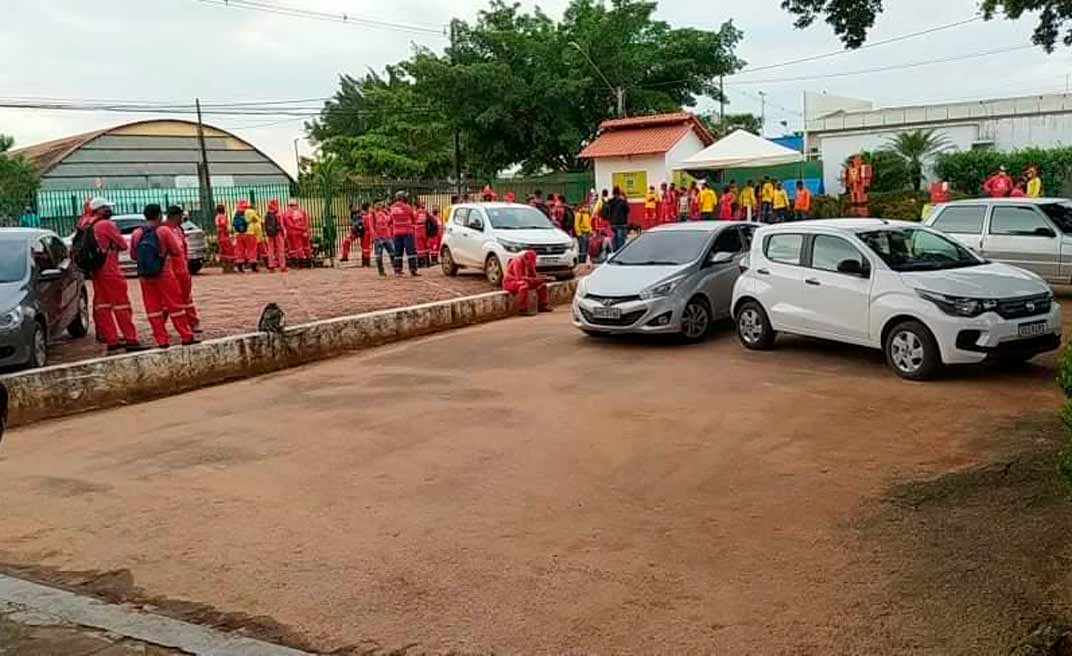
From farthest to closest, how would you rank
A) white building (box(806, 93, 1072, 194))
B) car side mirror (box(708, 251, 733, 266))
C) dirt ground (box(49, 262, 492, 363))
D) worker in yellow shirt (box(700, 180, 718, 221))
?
1. white building (box(806, 93, 1072, 194))
2. worker in yellow shirt (box(700, 180, 718, 221))
3. dirt ground (box(49, 262, 492, 363))
4. car side mirror (box(708, 251, 733, 266))

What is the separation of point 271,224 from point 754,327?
46.1ft

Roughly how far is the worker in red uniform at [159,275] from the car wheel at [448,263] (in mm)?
8563

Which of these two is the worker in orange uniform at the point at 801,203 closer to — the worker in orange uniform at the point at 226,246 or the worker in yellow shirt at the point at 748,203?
the worker in yellow shirt at the point at 748,203

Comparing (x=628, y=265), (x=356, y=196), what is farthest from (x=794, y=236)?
(x=356, y=196)

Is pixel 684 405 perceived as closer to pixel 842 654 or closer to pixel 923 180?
pixel 842 654

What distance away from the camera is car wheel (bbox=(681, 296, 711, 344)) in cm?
1265

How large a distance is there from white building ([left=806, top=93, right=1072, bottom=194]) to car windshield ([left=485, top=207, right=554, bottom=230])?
21.6 meters

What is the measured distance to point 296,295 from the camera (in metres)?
17.5

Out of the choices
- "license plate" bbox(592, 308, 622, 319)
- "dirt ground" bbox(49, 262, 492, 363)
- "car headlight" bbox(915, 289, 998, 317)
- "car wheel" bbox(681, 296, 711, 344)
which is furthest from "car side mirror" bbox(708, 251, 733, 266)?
"dirt ground" bbox(49, 262, 492, 363)

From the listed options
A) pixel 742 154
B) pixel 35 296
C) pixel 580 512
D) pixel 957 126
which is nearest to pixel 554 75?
pixel 742 154

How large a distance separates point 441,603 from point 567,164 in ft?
114

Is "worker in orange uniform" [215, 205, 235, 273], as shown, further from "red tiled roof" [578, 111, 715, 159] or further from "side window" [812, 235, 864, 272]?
"side window" [812, 235, 864, 272]

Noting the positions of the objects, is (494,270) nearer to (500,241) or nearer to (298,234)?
(500,241)

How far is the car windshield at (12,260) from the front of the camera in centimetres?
1077
